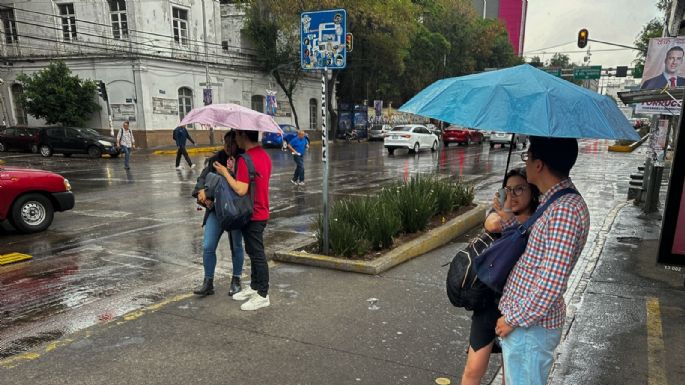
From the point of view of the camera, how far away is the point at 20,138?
25.5 metres

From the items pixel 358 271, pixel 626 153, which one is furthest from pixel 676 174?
pixel 626 153

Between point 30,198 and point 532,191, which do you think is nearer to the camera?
point 532,191

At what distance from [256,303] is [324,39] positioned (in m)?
3.13

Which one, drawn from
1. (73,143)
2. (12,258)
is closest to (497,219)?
(12,258)

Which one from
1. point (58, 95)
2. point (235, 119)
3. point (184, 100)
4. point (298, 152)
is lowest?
point (298, 152)

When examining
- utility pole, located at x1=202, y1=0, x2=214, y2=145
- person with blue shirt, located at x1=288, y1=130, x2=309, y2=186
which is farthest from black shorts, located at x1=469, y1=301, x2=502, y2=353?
utility pole, located at x1=202, y1=0, x2=214, y2=145

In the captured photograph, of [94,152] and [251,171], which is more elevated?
[251,171]

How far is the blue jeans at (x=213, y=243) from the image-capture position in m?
4.92

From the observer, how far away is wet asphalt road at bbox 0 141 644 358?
16.2 ft

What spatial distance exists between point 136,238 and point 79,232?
48.4 inches

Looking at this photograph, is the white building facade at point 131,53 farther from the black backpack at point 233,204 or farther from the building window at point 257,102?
the black backpack at point 233,204

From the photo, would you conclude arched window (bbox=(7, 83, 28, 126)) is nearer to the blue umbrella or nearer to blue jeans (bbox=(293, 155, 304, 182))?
blue jeans (bbox=(293, 155, 304, 182))

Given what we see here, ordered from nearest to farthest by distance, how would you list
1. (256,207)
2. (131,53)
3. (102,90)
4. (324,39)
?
1. (256,207)
2. (324,39)
3. (102,90)
4. (131,53)

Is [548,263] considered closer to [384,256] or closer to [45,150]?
[384,256]
